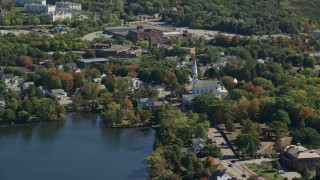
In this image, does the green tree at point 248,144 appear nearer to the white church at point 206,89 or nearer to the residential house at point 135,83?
the white church at point 206,89

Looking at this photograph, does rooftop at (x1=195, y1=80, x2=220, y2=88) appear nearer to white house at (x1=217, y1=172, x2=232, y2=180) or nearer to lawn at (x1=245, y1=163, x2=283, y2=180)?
lawn at (x1=245, y1=163, x2=283, y2=180)

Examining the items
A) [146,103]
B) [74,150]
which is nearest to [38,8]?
[146,103]

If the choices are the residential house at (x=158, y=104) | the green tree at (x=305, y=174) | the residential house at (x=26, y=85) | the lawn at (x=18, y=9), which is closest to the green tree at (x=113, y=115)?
the residential house at (x=158, y=104)

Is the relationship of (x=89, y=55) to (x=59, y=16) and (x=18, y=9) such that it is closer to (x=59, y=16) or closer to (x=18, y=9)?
(x=59, y=16)

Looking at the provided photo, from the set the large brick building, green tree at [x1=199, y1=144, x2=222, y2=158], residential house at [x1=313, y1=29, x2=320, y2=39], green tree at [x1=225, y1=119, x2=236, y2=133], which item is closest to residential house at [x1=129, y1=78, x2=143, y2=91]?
green tree at [x1=225, y1=119, x2=236, y2=133]

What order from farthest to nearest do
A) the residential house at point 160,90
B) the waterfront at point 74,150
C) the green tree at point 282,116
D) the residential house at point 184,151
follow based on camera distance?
1. the residential house at point 160,90
2. the green tree at point 282,116
3. the residential house at point 184,151
4. the waterfront at point 74,150

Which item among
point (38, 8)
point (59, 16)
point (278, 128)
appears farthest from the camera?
point (38, 8)

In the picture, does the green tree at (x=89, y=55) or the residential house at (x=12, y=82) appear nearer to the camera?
the residential house at (x=12, y=82)
